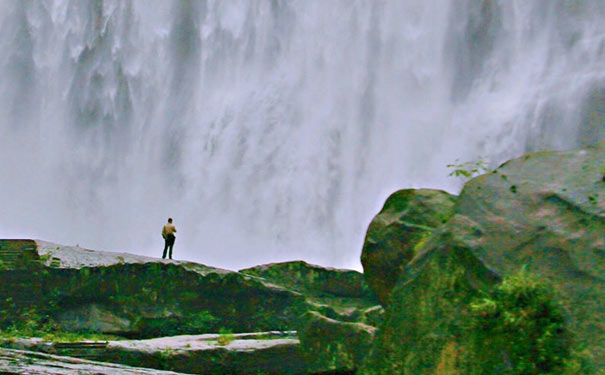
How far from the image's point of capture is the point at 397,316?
241 inches

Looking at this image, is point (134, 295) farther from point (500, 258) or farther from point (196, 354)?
point (500, 258)

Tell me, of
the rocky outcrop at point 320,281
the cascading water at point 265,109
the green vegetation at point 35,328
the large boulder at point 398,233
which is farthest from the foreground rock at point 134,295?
the cascading water at point 265,109

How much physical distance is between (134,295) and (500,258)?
8.65 meters

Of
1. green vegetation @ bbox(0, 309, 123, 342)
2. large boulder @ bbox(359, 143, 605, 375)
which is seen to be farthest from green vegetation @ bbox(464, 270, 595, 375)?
green vegetation @ bbox(0, 309, 123, 342)

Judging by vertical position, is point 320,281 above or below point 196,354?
above

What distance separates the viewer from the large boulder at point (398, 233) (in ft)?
25.2

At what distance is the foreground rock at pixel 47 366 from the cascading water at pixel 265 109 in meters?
20.4

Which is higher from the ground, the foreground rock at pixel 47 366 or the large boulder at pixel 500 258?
the large boulder at pixel 500 258

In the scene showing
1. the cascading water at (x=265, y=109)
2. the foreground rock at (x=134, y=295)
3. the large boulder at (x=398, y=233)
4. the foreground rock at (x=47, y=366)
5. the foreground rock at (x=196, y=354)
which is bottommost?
the foreground rock at (x=47, y=366)

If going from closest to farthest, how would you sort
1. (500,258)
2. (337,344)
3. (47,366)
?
(47,366) → (500,258) → (337,344)

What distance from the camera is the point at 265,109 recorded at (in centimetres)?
3136

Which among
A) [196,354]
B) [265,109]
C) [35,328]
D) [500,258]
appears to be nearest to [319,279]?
[35,328]

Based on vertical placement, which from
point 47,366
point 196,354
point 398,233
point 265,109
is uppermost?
point 265,109

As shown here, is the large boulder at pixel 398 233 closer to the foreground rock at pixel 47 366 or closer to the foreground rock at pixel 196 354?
the foreground rock at pixel 47 366
